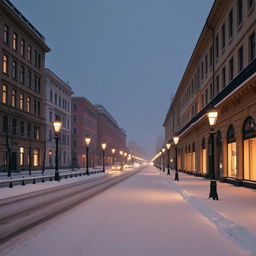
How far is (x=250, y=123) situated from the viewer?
23.2 m

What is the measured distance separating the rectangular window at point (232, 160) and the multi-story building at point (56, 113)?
41.8 meters

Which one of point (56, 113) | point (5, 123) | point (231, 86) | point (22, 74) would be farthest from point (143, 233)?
point (56, 113)

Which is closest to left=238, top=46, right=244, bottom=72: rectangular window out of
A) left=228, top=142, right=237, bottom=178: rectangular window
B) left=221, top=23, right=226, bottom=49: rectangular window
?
left=228, top=142, right=237, bottom=178: rectangular window

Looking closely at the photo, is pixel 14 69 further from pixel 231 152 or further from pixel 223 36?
pixel 231 152

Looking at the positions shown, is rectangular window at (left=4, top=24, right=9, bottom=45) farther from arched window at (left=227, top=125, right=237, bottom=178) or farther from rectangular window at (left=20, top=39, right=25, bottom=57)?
arched window at (left=227, top=125, right=237, bottom=178)

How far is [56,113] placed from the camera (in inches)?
3083

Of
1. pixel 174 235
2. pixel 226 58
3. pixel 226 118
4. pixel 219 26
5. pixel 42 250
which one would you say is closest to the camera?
pixel 42 250

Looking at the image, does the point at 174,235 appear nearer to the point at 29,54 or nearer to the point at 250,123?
the point at 250,123

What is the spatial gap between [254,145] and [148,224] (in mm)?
13732

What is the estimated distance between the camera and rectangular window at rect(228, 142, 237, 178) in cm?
2719

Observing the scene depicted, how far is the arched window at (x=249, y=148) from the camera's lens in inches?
893

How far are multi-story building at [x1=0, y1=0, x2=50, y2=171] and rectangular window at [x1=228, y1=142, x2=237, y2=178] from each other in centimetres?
2564

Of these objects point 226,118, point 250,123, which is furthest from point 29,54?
point 250,123

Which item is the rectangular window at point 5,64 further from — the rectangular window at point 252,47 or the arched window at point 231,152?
the rectangular window at point 252,47
